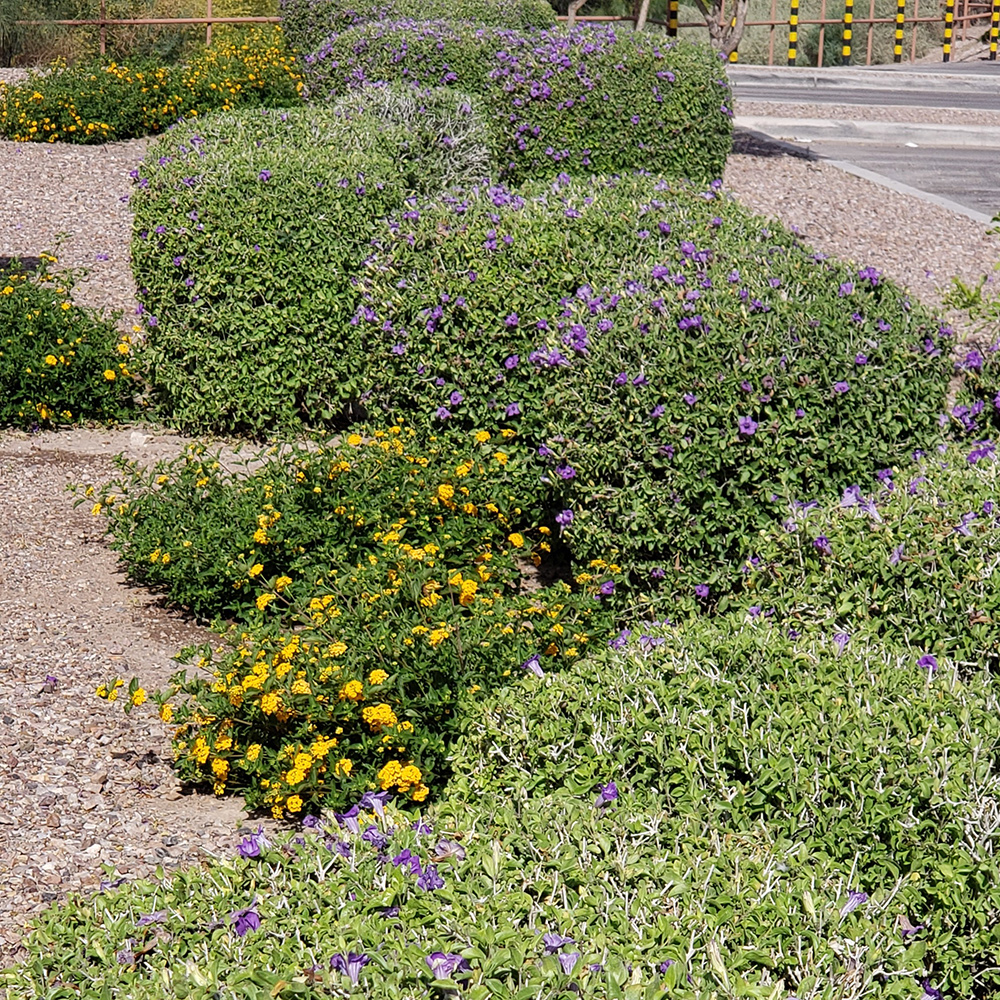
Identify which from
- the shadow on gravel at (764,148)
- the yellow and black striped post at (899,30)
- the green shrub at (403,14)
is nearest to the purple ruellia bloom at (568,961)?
the shadow on gravel at (764,148)

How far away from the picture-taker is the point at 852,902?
2240 mm

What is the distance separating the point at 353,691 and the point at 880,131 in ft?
47.7

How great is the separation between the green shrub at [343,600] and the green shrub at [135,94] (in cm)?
773

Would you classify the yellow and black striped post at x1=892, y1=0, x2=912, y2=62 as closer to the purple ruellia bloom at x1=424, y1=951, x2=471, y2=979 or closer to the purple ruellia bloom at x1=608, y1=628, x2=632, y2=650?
the purple ruellia bloom at x1=608, y1=628, x2=632, y2=650

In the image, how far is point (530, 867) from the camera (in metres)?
2.39

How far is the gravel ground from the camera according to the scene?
3211 mm

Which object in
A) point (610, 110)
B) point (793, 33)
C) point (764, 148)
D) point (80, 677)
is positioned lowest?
point (80, 677)

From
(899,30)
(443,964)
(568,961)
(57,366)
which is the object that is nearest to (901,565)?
(568,961)

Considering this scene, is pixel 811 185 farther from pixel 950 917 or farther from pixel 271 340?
pixel 950 917

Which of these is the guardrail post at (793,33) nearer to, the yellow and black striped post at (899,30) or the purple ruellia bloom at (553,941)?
the yellow and black striped post at (899,30)

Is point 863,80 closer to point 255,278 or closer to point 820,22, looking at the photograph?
point 820,22

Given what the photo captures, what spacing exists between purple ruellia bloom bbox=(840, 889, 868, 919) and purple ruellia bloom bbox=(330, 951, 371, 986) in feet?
2.72

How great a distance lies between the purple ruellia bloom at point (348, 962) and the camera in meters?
2.09

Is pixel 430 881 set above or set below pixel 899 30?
below
